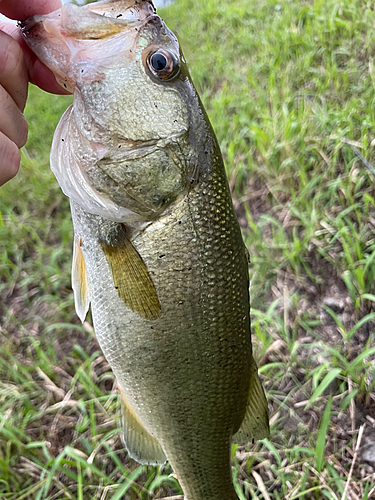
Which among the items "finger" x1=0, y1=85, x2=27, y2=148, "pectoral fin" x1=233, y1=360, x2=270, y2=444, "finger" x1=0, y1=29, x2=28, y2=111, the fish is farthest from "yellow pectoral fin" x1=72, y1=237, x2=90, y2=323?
"pectoral fin" x1=233, y1=360, x2=270, y2=444

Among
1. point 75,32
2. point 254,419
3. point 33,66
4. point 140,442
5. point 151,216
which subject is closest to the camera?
point 75,32

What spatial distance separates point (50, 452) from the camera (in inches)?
83.1

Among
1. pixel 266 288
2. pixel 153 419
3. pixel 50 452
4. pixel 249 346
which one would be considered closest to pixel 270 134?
pixel 266 288

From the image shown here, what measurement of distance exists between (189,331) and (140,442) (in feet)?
2.07

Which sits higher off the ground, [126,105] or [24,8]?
[24,8]

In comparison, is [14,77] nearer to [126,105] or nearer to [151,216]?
[126,105]

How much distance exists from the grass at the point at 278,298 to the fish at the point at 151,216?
0.74 metres

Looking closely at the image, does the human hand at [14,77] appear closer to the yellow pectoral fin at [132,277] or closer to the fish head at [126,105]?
the fish head at [126,105]

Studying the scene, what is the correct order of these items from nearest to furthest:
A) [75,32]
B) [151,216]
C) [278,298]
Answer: [75,32], [151,216], [278,298]

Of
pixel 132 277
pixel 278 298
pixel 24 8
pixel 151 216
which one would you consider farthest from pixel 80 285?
pixel 278 298

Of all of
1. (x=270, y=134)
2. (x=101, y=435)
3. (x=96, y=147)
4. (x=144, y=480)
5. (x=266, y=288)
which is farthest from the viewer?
(x=270, y=134)

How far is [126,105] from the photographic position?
1.18 m

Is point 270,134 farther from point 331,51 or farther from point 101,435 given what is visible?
point 101,435

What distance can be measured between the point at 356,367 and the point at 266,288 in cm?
77
